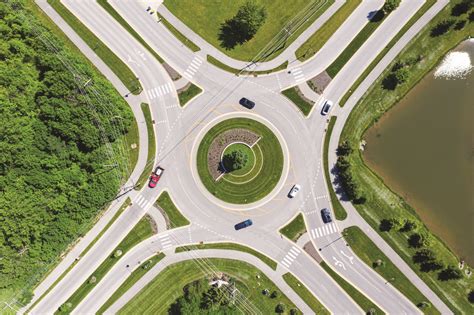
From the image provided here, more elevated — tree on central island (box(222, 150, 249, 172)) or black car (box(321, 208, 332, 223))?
black car (box(321, 208, 332, 223))

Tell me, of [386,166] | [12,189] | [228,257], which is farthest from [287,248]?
[12,189]

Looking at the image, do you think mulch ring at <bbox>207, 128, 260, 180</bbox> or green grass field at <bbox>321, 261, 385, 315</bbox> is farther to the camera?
mulch ring at <bbox>207, 128, 260, 180</bbox>

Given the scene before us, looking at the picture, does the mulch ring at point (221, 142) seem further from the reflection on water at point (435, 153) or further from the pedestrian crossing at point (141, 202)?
the reflection on water at point (435, 153)

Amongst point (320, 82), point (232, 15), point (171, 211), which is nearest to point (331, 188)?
point (320, 82)

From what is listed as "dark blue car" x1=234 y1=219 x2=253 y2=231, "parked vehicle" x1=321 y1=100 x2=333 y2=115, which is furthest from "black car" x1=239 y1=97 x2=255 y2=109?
"dark blue car" x1=234 y1=219 x2=253 y2=231

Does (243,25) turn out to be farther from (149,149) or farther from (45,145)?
(45,145)

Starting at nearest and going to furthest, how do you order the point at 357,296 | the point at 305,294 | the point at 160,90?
1. the point at 357,296
2. the point at 305,294
3. the point at 160,90

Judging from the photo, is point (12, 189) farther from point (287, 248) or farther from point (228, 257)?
point (287, 248)

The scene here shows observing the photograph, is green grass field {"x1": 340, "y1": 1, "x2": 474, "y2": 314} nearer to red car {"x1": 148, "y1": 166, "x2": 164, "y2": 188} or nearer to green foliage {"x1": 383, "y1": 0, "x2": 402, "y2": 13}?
green foliage {"x1": 383, "y1": 0, "x2": 402, "y2": 13}
